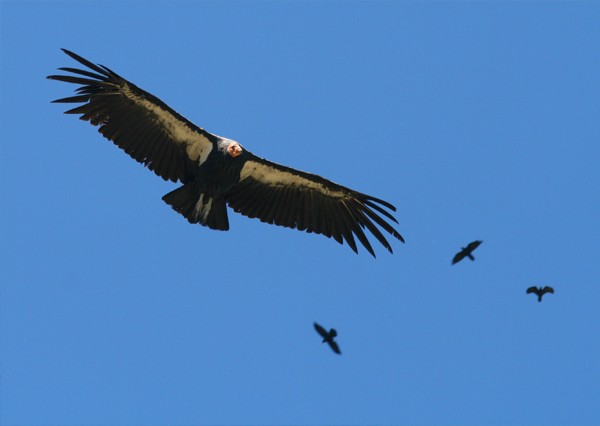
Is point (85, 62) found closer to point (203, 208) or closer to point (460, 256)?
point (203, 208)

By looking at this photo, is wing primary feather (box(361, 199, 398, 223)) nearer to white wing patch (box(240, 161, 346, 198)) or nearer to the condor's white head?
white wing patch (box(240, 161, 346, 198))

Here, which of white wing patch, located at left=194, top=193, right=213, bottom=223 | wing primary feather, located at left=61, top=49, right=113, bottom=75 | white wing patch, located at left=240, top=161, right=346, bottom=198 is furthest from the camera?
white wing patch, located at left=240, top=161, right=346, bottom=198

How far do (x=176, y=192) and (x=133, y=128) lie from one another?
144 centimetres

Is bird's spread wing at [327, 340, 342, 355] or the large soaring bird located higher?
the large soaring bird

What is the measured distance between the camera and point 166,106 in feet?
94.8

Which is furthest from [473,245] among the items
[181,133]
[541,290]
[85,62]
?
[85,62]

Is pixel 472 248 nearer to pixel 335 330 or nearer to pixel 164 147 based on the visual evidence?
pixel 335 330

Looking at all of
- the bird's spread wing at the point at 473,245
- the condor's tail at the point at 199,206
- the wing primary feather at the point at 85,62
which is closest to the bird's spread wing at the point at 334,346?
the condor's tail at the point at 199,206

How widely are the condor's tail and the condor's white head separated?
2.94 ft

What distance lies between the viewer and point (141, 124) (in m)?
29.1

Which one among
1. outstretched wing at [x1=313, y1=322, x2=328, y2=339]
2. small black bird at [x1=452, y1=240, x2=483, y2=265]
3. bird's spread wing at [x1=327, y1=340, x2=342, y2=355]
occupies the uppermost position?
small black bird at [x1=452, y1=240, x2=483, y2=265]

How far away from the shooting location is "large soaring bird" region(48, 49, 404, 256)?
2884 centimetres

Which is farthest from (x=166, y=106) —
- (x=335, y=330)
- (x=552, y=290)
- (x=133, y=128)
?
(x=552, y=290)

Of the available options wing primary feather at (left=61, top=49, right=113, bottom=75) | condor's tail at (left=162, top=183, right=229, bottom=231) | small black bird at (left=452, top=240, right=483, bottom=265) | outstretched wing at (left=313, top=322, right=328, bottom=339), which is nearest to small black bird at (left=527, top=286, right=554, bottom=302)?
small black bird at (left=452, top=240, right=483, bottom=265)
